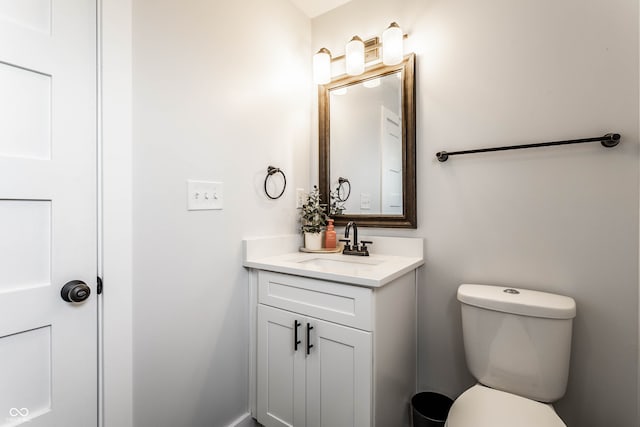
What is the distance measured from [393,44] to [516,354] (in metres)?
1.47

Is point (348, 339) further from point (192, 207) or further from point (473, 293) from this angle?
point (192, 207)

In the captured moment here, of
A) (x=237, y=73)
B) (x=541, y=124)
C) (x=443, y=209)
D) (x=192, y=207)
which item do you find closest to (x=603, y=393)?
(x=443, y=209)

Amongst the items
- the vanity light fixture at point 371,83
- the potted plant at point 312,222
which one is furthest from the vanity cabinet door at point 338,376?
the vanity light fixture at point 371,83

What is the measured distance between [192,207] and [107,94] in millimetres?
465

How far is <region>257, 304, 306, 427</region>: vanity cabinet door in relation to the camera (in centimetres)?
123

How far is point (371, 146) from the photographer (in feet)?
5.47

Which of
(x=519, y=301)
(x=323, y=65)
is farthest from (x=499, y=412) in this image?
(x=323, y=65)

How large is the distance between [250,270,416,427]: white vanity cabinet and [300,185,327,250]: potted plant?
0.39 m

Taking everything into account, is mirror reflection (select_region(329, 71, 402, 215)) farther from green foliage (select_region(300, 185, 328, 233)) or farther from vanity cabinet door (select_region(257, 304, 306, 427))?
vanity cabinet door (select_region(257, 304, 306, 427))

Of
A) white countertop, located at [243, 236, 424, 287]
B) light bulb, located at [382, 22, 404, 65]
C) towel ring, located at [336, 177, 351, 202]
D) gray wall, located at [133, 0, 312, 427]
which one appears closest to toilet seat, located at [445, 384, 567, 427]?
white countertop, located at [243, 236, 424, 287]

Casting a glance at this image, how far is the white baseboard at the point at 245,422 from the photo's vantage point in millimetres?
1370

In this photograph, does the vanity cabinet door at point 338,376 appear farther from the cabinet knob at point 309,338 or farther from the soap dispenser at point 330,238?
the soap dispenser at point 330,238

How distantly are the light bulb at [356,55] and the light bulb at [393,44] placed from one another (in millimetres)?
132

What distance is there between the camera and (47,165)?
857 millimetres
